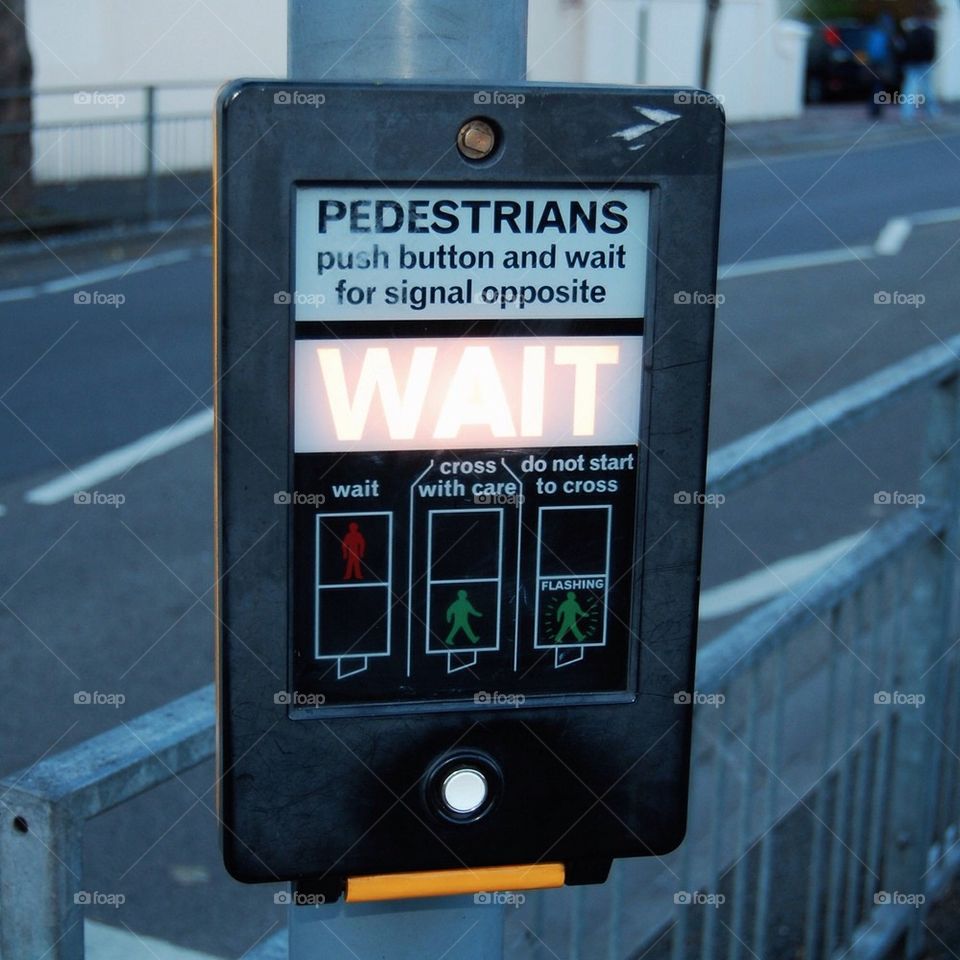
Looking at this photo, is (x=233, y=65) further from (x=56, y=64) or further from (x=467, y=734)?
(x=467, y=734)

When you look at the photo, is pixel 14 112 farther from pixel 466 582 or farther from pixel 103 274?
pixel 466 582

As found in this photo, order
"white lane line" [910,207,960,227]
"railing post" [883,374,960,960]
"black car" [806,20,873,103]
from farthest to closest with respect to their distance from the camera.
Result: "black car" [806,20,873,103], "white lane line" [910,207,960,227], "railing post" [883,374,960,960]

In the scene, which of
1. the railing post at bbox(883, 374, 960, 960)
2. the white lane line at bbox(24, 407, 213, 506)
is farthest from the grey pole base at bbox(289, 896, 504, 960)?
the white lane line at bbox(24, 407, 213, 506)

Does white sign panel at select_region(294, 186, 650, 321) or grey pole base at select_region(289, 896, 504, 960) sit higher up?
white sign panel at select_region(294, 186, 650, 321)

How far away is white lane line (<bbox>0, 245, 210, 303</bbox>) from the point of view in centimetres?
1187

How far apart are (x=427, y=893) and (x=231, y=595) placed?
0.33 meters

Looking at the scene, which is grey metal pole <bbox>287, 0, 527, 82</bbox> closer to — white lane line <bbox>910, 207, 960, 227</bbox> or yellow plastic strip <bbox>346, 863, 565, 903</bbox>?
yellow plastic strip <bbox>346, 863, 565, 903</bbox>

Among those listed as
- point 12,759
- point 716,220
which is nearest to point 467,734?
point 716,220

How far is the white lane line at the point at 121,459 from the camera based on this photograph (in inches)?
291

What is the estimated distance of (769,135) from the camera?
26.6 metres

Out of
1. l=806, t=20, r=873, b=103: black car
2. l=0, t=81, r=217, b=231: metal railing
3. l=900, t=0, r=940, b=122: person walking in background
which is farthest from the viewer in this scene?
l=806, t=20, r=873, b=103: black car

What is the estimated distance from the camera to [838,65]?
34625mm

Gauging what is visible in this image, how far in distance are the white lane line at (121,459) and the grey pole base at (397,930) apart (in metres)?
6.03

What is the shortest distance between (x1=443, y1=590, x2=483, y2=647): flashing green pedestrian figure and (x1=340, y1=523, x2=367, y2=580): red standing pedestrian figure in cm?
9
